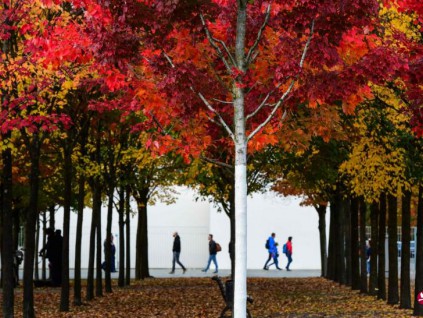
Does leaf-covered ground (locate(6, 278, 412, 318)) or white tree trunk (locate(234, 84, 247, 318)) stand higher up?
white tree trunk (locate(234, 84, 247, 318))

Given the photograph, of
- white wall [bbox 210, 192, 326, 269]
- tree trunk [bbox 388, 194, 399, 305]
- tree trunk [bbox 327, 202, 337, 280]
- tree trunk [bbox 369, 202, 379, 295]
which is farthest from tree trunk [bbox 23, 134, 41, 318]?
white wall [bbox 210, 192, 326, 269]

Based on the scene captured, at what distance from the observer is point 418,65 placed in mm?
14945

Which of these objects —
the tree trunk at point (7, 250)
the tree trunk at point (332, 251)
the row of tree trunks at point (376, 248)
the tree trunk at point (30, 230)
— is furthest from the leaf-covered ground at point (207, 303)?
the tree trunk at point (332, 251)

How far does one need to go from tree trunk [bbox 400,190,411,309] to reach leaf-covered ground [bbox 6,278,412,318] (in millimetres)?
347

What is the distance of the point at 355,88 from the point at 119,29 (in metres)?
3.08

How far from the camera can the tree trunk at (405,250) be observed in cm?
2109

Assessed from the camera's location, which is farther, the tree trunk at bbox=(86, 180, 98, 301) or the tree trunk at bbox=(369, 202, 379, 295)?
the tree trunk at bbox=(369, 202, 379, 295)

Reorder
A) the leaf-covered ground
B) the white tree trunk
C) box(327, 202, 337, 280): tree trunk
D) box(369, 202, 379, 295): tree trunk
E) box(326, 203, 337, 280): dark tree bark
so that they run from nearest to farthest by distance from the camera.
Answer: the white tree trunk
the leaf-covered ground
box(369, 202, 379, 295): tree trunk
box(327, 202, 337, 280): tree trunk
box(326, 203, 337, 280): dark tree bark

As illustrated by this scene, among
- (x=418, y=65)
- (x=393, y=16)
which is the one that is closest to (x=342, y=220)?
(x=393, y=16)

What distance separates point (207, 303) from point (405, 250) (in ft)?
18.9

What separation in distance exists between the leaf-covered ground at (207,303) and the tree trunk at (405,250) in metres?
0.35

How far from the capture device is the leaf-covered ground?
21906 millimetres

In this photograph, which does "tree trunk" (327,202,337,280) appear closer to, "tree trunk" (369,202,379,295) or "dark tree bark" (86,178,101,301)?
"tree trunk" (369,202,379,295)

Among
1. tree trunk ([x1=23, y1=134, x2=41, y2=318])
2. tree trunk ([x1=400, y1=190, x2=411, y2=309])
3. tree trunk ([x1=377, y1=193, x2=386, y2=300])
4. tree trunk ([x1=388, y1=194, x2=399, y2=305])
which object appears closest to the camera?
tree trunk ([x1=23, y1=134, x2=41, y2=318])
